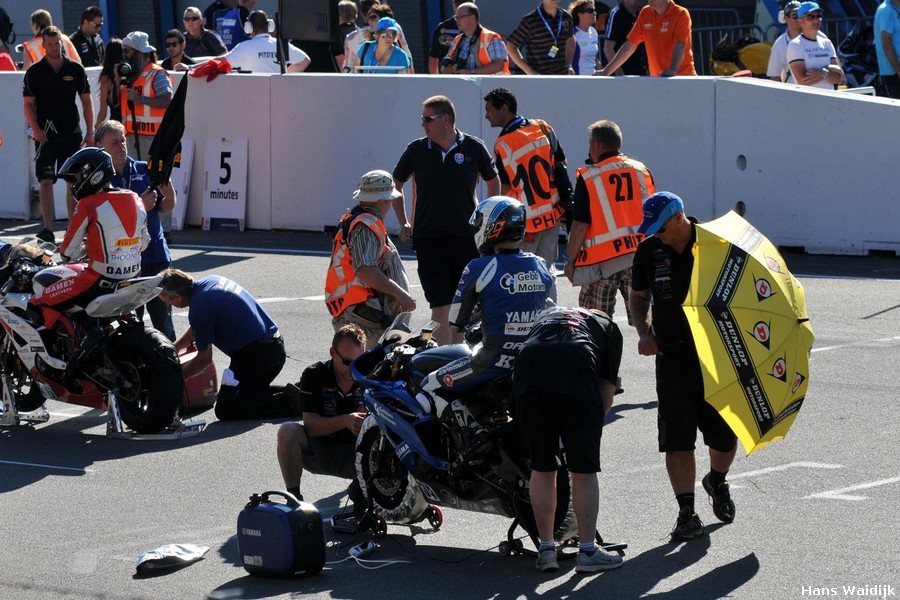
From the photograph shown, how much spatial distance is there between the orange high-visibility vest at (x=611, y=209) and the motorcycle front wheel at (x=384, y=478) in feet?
10.8

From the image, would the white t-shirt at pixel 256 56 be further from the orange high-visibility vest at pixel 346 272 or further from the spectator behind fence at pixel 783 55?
the orange high-visibility vest at pixel 346 272

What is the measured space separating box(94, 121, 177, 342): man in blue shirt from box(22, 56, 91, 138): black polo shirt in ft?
20.5

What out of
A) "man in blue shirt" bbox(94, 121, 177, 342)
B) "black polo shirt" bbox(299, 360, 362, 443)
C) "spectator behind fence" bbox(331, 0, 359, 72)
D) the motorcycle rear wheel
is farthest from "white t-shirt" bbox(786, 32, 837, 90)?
"black polo shirt" bbox(299, 360, 362, 443)

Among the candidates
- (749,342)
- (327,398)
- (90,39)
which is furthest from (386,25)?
(749,342)

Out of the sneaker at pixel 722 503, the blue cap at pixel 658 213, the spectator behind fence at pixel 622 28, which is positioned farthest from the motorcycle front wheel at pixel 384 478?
the spectator behind fence at pixel 622 28

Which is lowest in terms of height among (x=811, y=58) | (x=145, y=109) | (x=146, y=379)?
(x=146, y=379)

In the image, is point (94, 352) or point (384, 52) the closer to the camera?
point (94, 352)

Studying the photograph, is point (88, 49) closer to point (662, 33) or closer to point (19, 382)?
point (662, 33)

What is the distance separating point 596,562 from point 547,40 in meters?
13.2

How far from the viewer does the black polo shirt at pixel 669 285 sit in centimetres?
772

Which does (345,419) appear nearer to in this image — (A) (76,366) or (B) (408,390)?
(B) (408,390)

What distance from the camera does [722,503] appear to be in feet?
25.5

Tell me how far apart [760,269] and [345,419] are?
2362 mm

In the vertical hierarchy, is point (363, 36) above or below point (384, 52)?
above
